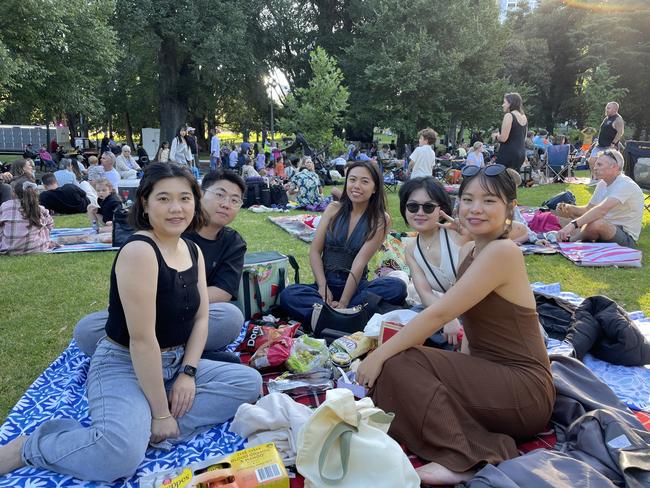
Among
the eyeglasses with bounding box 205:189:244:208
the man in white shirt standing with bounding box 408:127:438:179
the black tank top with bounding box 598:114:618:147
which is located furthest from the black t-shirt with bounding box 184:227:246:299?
the black tank top with bounding box 598:114:618:147

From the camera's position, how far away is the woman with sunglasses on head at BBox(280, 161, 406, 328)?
415cm

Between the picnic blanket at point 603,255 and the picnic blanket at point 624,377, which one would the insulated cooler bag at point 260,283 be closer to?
the picnic blanket at point 624,377

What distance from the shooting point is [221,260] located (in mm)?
3619

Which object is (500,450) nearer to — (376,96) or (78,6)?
(78,6)

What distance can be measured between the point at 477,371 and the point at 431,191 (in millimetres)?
1829

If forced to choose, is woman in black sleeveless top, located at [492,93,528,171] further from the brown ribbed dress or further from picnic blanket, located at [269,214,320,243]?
the brown ribbed dress

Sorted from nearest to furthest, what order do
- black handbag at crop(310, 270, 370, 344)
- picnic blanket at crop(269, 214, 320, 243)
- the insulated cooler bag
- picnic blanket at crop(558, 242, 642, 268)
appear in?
1. black handbag at crop(310, 270, 370, 344)
2. the insulated cooler bag
3. picnic blanket at crop(558, 242, 642, 268)
4. picnic blanket at crop(269, 214, 320, 243)

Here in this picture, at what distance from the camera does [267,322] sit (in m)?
4.12

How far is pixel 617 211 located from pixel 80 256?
7.61 m

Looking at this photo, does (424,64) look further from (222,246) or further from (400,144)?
(222,246)

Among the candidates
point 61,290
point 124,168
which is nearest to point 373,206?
point 61,290

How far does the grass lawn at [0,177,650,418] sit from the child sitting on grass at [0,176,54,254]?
0.93 feet

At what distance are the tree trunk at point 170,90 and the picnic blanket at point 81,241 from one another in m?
18.6

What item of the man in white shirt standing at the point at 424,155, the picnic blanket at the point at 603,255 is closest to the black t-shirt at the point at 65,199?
the man in white shirt standing at the point at 424,155
